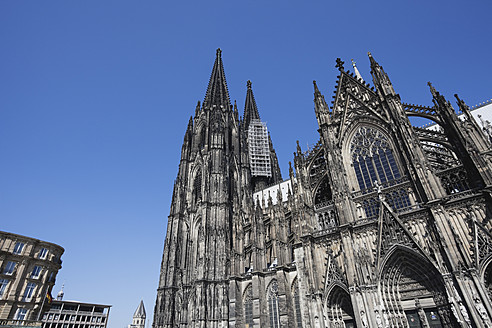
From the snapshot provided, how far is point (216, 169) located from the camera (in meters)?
33.9

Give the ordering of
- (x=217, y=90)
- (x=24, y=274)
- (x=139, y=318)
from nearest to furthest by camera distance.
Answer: (x=24, y=274) < (x=217, y=90) < (x=139, y=318)

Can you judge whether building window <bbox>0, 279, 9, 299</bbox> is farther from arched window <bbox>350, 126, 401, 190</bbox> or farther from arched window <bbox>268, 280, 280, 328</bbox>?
arched window <bbox>350, 126, 401, 190</bbox>

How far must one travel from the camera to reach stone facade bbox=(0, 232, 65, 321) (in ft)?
75.3

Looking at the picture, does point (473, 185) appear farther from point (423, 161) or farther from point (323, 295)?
point (323, 295)

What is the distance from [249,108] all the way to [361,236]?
137 ft

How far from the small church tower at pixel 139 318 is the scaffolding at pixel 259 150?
300 feet

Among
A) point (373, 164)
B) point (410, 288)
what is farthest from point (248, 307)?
point (373, 164)

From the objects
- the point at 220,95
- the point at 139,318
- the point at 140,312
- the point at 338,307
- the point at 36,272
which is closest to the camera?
the point at 338,307

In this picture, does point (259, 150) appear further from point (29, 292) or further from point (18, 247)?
point (29, 292)

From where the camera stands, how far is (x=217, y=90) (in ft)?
151

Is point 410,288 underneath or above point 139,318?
underneath

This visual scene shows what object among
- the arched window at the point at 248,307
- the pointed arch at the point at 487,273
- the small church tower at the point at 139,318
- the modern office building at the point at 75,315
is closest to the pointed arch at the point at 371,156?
the pointed arch at the point at 487,273

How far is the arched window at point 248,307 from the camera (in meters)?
24.3

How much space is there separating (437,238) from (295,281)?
1111 cm
